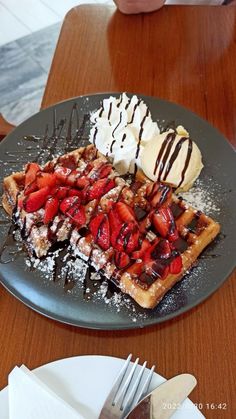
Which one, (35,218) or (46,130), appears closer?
(35,218)

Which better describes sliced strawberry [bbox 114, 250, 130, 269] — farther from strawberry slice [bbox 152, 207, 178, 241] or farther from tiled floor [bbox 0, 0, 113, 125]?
tiled floor [bbox 0, 0, 113, 125]

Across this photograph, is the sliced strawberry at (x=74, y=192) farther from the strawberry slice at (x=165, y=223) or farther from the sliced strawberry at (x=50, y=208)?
the strawberry slice at (x=165, y=223)

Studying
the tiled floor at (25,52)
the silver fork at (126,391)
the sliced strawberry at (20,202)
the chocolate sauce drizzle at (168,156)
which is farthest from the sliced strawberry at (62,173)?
the tiled floor at (25,52)

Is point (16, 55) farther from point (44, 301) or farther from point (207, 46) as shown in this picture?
point (44, 301)

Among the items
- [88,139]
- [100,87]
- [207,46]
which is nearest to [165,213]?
[88,139]

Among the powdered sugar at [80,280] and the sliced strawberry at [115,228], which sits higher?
the sliced strawberry at [115,228]
